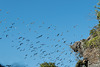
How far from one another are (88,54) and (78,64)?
3.12 meters

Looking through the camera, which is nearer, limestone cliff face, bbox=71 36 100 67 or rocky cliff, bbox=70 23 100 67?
rocky cliff, bbox=70 23 100 67

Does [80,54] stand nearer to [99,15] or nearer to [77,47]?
[77,47]

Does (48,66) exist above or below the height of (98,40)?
above

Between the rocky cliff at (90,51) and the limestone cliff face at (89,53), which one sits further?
the limestone cliff face at (89,53)

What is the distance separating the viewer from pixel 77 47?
1443 inches

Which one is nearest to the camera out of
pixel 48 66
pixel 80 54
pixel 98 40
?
pixel 98 40

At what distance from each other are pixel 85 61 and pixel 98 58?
3886 mm

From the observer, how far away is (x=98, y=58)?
98.1 feet

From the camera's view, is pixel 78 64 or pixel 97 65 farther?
pixel 78 64

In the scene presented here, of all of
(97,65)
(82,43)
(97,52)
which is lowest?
(97,65)

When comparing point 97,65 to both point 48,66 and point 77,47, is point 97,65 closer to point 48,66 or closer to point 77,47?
point 77,47

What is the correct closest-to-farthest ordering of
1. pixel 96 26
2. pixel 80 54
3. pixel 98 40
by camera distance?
pixel 96 26, pixel 98 40, pixel 80 54

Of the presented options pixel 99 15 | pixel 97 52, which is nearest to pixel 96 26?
pixel 99 15

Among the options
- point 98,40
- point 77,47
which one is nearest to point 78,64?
point 77,47
